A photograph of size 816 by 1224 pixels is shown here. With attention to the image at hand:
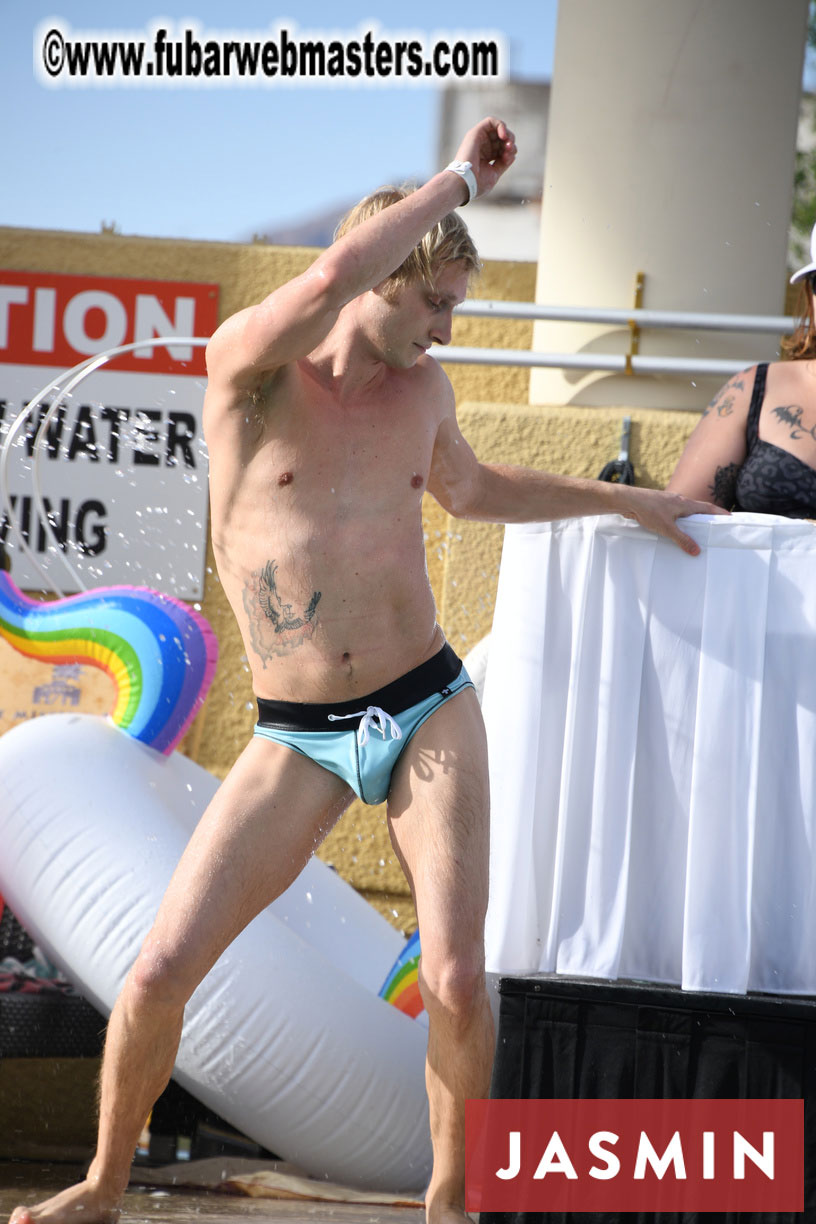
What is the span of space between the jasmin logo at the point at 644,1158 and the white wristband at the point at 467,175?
171 cm

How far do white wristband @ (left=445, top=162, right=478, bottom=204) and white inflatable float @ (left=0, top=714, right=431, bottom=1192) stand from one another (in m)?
1.95

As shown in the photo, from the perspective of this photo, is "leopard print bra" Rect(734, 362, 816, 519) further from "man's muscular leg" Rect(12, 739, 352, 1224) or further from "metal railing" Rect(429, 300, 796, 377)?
"man's muscular leg" Rect(12, 739, 352, 1224)

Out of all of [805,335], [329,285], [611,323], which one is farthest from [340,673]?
[611,323]

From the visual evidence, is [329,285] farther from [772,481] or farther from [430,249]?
[772,481]

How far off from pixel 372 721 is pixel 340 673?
4.4 inches

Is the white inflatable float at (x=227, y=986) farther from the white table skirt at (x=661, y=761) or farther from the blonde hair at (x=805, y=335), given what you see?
the blonde hair at (x=805, y=335)

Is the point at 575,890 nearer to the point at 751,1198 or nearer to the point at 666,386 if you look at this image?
the point at 751,1198

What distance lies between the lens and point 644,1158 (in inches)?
94.6

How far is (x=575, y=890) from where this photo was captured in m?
2.66

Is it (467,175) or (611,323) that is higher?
(611,323)

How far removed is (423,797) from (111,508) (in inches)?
115

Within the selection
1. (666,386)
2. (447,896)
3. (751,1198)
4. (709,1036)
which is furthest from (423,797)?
(666,386)

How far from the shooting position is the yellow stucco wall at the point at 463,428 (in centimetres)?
430

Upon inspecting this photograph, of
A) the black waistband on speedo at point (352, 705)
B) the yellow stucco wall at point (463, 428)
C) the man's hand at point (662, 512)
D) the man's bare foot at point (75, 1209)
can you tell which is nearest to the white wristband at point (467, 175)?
the man's hand at point (662, 512)
